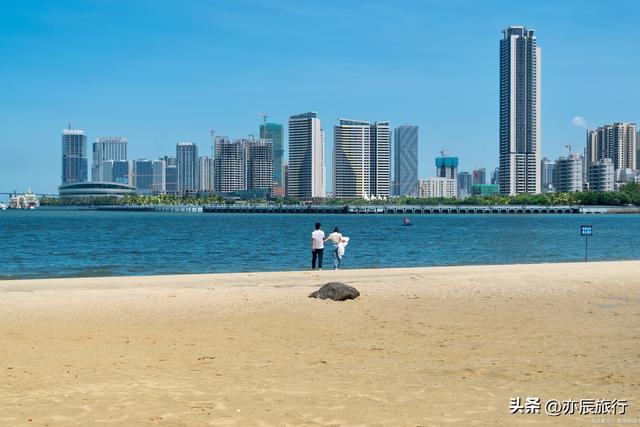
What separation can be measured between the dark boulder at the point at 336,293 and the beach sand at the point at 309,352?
11.7 inches

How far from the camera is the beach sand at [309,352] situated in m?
10.2

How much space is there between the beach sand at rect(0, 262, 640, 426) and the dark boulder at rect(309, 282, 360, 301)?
0.98ft

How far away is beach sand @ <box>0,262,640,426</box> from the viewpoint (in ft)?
33.4

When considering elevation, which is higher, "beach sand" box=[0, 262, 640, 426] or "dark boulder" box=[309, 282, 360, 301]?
"dark boulder" box=[309, 282, 360, 301]

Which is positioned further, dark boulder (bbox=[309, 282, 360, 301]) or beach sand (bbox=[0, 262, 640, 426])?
dark boulder (bbox=[309, 282, 360, 301])

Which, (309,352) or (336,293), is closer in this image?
(309,352)

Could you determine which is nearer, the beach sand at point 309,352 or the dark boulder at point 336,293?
the beach sand at point 309,352

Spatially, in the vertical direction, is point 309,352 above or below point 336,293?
Answer: below

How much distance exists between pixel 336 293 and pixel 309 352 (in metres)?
6.95

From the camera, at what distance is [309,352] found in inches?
566

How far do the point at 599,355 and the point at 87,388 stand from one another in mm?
9016

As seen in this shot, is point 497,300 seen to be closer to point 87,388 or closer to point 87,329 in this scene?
point 87,329

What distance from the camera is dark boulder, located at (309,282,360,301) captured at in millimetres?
21250

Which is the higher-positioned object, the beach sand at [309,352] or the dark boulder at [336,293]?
the dark boulder at [336,293]
